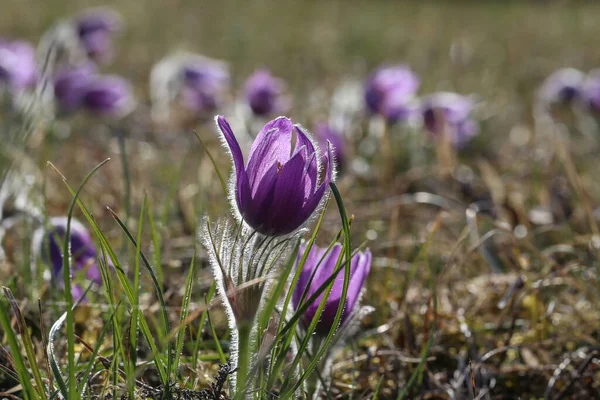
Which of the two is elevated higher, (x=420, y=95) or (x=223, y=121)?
(x=223, y=121)

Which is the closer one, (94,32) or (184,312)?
(184,312)

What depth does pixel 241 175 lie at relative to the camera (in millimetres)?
1088

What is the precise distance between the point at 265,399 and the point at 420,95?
3750 millimetres

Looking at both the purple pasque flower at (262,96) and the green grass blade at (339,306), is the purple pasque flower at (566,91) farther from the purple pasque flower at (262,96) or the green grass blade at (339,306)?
the green grass blade at (339,306)

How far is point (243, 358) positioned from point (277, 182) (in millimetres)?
279

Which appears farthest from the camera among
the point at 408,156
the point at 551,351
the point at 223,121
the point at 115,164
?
the point at 408,156

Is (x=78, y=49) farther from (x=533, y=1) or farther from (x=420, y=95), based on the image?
(x=533, y=1)

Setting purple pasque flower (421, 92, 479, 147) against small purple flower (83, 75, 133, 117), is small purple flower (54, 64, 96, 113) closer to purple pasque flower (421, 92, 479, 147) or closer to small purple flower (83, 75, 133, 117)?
small purple flower (83, 75, 133, 117)

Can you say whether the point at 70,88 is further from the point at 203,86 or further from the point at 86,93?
the point at 203,86

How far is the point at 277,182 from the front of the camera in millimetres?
1082

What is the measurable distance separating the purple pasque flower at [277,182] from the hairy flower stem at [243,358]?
162 millimetres

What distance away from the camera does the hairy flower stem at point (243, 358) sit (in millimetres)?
1030

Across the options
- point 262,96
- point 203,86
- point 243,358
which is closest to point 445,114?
point 262,96

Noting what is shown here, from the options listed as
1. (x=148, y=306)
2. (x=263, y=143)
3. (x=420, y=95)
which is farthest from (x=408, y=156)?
(x=263, y=143)
